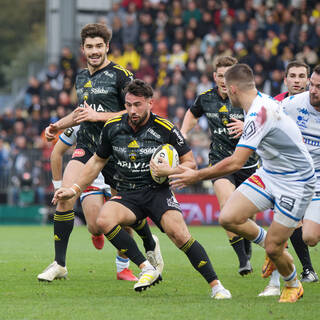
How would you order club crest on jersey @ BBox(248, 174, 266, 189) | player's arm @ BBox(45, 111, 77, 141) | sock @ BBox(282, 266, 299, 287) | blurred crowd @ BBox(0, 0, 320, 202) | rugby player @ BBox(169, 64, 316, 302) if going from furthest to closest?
blurred crowd @ BBox(0, 0, 320, 202) → player's arm @ BBox(45, 111, 77, 141) → club crest on jersey @ BBox(248, 174, 266, 189) → sock @ BBox(282, 266, 299, 287) → rugby player @ BBox(169, 64, 316, 302)

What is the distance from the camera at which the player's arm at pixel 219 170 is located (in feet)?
22.1

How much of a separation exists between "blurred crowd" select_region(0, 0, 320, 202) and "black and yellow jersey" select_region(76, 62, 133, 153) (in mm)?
10784

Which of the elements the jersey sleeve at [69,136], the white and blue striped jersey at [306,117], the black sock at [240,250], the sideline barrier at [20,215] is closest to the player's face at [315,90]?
the white and blue striped jersey at [306,117]

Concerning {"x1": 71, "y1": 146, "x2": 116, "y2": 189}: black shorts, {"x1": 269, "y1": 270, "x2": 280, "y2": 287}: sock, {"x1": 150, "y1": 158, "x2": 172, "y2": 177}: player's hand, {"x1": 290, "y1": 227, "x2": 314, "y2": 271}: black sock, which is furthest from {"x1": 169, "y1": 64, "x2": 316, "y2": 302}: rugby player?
{"x1": 71, "y1": 146, "x2": 116, "y2": 189}: black shorts

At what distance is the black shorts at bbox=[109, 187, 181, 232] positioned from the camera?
7.48 meters

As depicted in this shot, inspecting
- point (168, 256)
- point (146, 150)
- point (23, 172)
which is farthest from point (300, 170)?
point (23, 172)

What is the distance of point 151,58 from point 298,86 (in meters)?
13.7

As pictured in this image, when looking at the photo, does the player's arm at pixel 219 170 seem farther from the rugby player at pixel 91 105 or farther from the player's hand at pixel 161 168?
the rugby player at pixel 91 105

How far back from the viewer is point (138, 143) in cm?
770

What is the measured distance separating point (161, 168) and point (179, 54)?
15.6m

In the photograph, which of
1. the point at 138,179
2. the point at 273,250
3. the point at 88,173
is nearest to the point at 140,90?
the point at 138,179

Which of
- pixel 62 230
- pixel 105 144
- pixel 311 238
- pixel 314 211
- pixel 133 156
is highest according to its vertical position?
pixel 105 144

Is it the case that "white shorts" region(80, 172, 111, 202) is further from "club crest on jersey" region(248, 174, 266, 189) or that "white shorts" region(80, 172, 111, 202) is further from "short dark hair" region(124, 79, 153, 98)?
"club crest on jersey" region(248, 174, 266, 189)

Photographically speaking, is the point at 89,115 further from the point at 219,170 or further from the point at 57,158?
the point at 219,170
